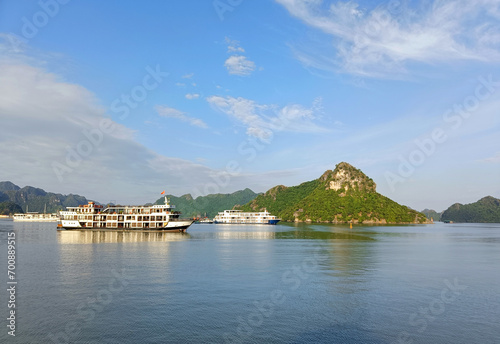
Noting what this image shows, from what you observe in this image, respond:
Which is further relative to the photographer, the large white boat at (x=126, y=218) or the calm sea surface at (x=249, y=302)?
the large white boat at (x=126, y=218)

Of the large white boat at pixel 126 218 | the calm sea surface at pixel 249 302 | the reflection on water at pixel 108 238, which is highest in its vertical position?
the large white boat at pixel 126 218

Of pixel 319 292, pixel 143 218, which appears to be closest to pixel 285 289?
pixel 319 292

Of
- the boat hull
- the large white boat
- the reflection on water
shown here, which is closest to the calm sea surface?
the reflection on water

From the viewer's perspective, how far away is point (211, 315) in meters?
32.2

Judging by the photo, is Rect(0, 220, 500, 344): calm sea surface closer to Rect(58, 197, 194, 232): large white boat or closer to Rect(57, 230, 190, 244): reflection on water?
Rect(57, 230, 190, 244): reflection on water

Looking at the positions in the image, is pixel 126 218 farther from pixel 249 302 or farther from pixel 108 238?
pixel 249 302

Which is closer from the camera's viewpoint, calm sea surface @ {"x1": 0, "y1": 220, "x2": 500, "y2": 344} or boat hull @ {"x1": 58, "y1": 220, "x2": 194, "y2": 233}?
calm sea surface @ {"x1": 0, "y1": 220, "x2": 500, "y2": 344}

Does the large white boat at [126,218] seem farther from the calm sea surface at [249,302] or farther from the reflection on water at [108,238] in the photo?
the calm sea surface at [249,302]

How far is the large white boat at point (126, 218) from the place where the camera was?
142 m

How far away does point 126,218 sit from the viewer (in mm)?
145375

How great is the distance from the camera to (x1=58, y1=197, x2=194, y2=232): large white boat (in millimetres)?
141625

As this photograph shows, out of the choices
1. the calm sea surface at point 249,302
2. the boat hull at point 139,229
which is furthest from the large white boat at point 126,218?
the calm sea surface at point 249,302

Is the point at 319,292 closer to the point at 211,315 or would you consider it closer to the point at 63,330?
the point at 211,315

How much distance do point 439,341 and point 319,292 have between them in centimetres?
1568
